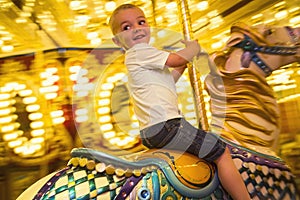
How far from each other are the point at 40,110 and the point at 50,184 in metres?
2.04

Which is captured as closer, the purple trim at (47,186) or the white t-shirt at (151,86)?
the purple trim at (47,186)

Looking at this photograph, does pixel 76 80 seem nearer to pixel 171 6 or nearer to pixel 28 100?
pixel 28 100

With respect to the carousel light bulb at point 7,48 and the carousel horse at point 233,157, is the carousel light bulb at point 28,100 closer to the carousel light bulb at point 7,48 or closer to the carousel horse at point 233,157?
the carousel light bulb at point 7,48

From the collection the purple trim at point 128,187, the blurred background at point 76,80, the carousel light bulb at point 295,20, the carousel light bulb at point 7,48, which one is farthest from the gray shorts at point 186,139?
the carousel light bulb at point 7,48

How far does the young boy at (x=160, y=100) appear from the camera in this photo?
1210mm

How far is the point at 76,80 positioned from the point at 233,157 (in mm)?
2194

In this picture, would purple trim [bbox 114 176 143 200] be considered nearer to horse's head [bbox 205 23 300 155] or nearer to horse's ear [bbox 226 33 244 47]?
horse's head [bbox 205 23 300 155]

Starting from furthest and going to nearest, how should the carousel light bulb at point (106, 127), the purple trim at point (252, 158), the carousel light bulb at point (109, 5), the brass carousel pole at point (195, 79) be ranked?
1. the carousel light bulb at point (106, 127)
2. the carousel light bulb at point (109, 5)
3. the brass carousel pole at point (195, 79)
4. the purple trim at point (252, 158)

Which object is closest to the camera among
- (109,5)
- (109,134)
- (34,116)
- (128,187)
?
(128,187)

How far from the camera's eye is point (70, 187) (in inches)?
45.4

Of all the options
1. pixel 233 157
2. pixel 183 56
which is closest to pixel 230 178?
pixel 233 157

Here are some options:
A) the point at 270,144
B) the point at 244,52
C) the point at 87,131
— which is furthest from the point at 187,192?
the point at 87,131

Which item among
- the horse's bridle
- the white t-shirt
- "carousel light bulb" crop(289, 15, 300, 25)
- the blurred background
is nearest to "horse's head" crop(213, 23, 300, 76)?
the horse's bridle

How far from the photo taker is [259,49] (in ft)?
4.64
